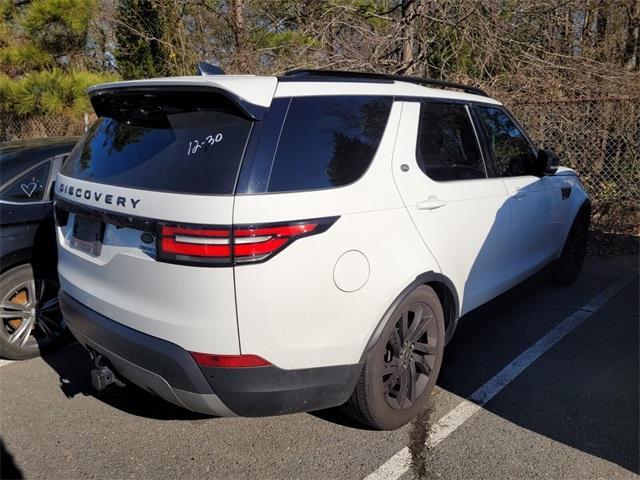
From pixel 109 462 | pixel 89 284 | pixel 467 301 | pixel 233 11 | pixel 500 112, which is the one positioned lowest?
pixel 109 462

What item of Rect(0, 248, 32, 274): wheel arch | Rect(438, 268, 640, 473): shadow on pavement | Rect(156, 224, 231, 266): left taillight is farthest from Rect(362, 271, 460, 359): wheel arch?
Rect(0, 248, 32, 274): wheel arch

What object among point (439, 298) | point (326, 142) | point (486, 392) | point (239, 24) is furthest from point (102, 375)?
point (239, 24)

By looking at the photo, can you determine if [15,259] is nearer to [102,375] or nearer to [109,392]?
[109,392]

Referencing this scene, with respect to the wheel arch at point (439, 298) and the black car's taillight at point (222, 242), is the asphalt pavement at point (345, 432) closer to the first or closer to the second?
the wheel arch at point (439, 298)

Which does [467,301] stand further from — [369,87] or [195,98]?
[195,98]

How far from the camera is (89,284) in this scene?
263cm

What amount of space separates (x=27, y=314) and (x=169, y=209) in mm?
2224

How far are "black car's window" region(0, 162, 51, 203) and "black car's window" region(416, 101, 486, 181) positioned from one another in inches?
110

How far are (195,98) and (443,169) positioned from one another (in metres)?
1.50

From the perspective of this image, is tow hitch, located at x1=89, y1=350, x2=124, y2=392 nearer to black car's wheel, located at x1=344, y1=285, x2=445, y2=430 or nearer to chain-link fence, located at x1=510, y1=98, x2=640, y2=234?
black car's wheel, located at x1=344, y1=285, x2=445, y2=430

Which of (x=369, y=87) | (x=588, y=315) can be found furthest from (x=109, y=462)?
(x=588, y=315)

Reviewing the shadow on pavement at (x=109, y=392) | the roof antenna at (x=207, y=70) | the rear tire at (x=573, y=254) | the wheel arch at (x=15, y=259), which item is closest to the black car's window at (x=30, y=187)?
the wheel arch at (x=15, y=259)

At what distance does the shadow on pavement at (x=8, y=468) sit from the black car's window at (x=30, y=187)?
175 cm

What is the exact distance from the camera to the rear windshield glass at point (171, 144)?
2.20 m
